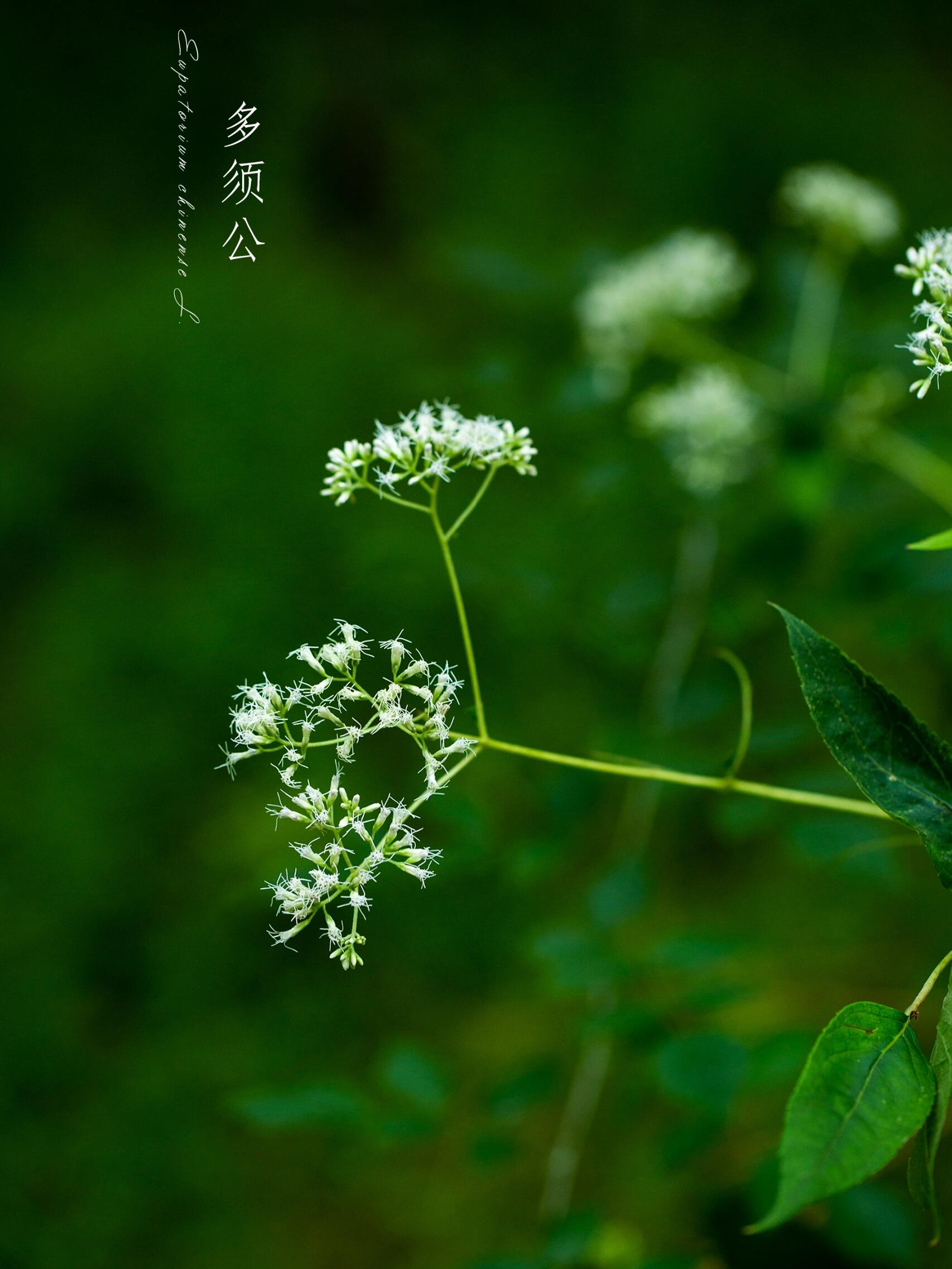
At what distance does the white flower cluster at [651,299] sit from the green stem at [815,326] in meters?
0.19

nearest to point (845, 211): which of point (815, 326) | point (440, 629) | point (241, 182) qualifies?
point (815, 326)

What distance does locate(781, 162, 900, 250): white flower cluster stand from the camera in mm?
2447

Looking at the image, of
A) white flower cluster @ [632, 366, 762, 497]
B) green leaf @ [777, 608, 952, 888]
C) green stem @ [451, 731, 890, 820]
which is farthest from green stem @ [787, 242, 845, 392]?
green leaf @ [777, 608, 952, 888]

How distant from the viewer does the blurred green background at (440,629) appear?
188cm

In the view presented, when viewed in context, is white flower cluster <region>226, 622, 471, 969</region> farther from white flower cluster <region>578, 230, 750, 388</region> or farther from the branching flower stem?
white flower cluster <region>578, 230, 750, 388</region>

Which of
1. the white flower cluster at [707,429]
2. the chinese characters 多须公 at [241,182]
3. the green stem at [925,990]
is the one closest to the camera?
the green stem at [925,990]

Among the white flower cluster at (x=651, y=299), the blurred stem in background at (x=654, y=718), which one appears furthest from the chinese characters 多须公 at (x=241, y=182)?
the blurred stem in background at (x=654, y=718)

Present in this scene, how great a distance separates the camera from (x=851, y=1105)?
70 cm

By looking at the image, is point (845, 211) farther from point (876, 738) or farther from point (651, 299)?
point (876, 738)

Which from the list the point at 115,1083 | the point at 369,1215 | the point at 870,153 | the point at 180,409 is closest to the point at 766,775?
the point at 369,1215

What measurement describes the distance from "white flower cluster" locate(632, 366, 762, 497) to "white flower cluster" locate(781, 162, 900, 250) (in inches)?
20.2

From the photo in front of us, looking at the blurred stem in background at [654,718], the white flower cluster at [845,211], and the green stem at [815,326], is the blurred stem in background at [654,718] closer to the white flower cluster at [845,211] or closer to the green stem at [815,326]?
the green stem at [815,326]

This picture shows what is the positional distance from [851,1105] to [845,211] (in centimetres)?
240

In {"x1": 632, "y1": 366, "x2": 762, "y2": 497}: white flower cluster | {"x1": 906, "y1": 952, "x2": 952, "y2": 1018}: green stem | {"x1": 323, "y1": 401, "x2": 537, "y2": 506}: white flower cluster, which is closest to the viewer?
{"x1": 906, "y1": 952, "x2": 952, "y2": 1018}: green stem
